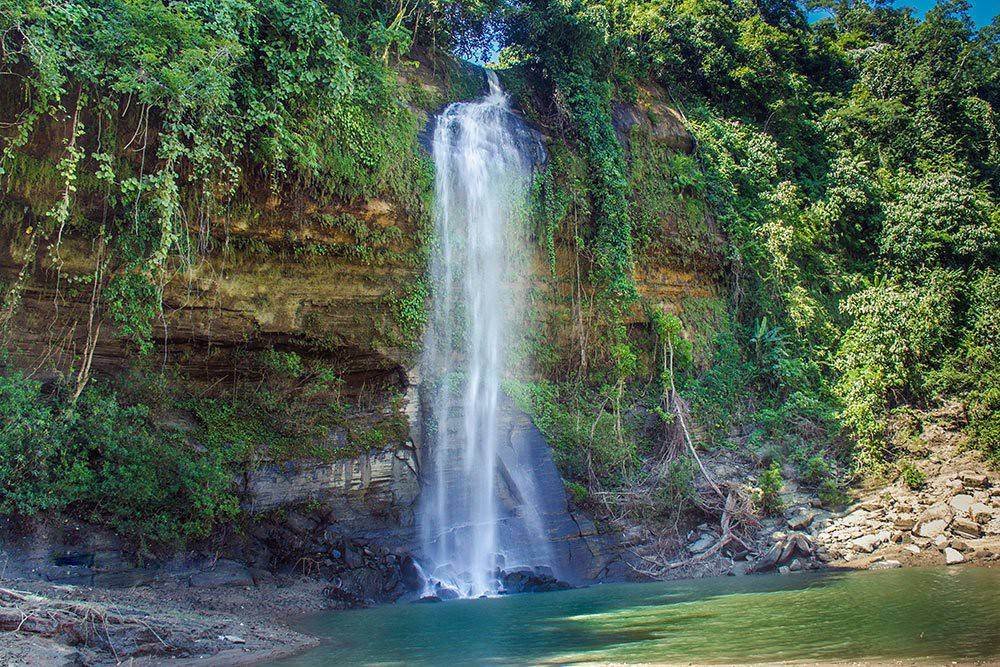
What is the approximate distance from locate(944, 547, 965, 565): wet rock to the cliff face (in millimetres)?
5097

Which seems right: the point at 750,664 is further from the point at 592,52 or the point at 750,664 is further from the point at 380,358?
the point at 592,52

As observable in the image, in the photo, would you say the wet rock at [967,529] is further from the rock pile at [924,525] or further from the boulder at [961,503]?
the boulder at [961,503]

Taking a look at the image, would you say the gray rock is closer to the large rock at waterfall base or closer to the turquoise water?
the turquoise water

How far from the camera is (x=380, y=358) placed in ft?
40.6

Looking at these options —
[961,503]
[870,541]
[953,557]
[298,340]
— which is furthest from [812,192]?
[298,340]

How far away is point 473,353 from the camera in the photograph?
12961mm

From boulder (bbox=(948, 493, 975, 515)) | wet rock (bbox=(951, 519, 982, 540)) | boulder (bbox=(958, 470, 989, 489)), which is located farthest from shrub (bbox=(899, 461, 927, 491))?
wet rock (bbox=(951, 519, 982, 540))

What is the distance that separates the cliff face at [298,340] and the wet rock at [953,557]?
201 inches

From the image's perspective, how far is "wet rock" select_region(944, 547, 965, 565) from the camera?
32.8 ft

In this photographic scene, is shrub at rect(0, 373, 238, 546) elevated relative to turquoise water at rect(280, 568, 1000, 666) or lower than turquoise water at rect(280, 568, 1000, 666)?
elevated

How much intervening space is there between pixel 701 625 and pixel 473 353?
296 inches

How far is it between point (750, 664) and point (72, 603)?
18.6 feet

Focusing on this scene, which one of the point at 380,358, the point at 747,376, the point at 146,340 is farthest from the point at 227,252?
the point at 747,376

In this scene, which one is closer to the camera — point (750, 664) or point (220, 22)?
point (750, 664)
